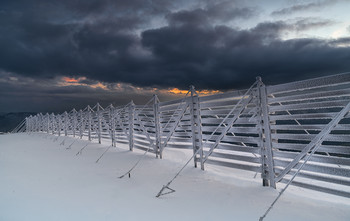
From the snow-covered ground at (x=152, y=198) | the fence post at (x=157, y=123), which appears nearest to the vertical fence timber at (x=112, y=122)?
the fence post at (x=157, y=123)

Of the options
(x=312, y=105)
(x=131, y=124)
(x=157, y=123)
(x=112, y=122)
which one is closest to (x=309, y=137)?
(x=312, y=105)

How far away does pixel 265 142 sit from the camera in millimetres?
4883

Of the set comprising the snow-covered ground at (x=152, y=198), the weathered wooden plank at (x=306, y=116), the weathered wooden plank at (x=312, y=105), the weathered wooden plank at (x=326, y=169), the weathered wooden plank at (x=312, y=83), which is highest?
the weathered wooden plank at (x=312, y=83)

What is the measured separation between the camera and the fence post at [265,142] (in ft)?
15.7

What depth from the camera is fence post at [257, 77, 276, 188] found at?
189 inches

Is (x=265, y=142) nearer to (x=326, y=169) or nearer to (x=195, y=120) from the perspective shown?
(x=326, y=169)

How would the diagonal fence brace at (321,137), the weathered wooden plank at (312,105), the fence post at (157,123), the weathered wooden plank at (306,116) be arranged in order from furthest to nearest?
1. the fence post at (157,123)
2. the weathered wooden plank at (306,116)
3. the weathered wooden plank at (312,105)
4. the diagonal fence brace at (321,137)

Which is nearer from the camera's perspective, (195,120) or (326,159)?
(326,159)

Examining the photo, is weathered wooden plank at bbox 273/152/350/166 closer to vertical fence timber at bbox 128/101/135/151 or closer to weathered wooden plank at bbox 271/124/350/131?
weathered wooden plank at bbox 271/124/350/131

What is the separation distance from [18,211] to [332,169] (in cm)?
599

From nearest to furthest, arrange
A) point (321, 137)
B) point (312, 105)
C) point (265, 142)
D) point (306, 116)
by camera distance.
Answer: point (321, 137)
point (312, 105)
point (306, 116)
point (265, 142)

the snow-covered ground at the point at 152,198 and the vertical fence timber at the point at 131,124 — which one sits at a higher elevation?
the vertical fence timber at the point at 131,124

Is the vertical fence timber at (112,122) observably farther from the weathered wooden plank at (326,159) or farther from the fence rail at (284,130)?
the weathered wooden plank at (326,159)

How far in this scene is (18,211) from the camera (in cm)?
424
